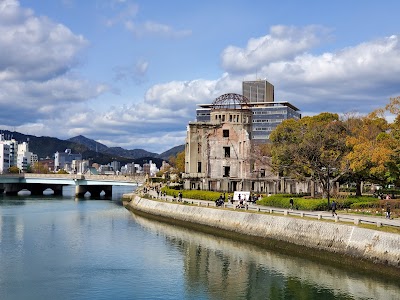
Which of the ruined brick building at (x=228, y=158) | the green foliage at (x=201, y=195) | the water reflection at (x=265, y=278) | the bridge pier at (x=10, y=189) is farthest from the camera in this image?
the bridge pier at (x=10, y=189)

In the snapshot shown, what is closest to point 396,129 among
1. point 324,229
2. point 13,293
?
point 324,229

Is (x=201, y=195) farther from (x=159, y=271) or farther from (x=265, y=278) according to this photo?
(x=265, y=278)

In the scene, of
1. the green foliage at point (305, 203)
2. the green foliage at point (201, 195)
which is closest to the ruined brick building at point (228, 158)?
the green foliage at point (201, 195)

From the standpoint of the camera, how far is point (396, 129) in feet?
179

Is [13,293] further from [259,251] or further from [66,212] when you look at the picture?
[66,212]

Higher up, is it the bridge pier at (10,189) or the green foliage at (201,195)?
the green foliage at (201,195)

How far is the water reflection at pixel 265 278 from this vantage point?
33.5m

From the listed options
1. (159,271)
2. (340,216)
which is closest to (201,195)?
(340,216)

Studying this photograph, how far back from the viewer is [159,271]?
132 feet

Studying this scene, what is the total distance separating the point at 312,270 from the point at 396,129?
75.2 ft

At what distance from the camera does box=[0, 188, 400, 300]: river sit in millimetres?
33594

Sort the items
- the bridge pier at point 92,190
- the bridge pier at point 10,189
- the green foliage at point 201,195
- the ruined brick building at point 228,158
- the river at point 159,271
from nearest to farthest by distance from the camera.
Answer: the river at point 159,271
the green foliage at point 201,195
the ruined brick building at point 228,158
the bridge pier at point 92,190
the bridge pier at point 10,189

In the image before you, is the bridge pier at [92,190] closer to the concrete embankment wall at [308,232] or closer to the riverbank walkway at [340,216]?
the concrete embankment wall at [308,232]

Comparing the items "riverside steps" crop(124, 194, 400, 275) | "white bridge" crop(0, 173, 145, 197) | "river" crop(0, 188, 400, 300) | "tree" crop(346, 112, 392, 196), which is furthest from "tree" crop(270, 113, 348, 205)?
"white bridge" crop(0, 173, 145, 197)
